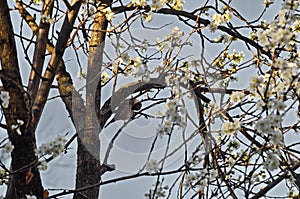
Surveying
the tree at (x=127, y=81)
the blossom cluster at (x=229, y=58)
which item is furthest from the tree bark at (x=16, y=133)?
the blossom cluster at (x=229, y=58)

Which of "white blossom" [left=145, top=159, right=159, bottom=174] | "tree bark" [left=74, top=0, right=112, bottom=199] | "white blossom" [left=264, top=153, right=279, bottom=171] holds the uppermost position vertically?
Answer: "tree bark" [left=74, top=0, right=112, bottom=199]

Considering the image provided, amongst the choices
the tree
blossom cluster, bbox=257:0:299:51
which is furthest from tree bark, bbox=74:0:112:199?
blossom cluster, bbox=257:0:299:51

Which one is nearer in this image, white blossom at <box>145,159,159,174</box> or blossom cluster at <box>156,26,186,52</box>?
white blossom at <box>145,159,159,174</box>

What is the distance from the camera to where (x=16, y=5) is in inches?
Result: 109

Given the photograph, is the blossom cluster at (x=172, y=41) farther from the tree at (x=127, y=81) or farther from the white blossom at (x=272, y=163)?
the white blossom at (x=272, y=163)

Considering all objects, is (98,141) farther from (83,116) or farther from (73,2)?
(73,2)

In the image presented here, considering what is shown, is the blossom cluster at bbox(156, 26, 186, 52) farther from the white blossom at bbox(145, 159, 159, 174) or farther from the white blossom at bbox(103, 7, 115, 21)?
the white blossom at bbox(145, 159, 159, 174)

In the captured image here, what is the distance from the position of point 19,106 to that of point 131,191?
37.5 inches

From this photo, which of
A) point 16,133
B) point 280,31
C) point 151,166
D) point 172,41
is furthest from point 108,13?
point 280,31

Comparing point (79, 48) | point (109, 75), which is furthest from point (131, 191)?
point (79, 48)

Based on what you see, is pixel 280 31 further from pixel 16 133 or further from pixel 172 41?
pixel 172 41

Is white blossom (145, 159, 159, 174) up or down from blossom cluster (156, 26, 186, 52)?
down

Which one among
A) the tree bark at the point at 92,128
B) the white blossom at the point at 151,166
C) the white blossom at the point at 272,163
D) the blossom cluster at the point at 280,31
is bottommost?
the white blossom at the point at 272,163

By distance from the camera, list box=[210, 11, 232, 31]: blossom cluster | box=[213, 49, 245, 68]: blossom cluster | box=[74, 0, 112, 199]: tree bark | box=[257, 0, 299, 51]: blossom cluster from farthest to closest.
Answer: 1. box=[213, 49, 245, 68]: blossom cluster
2. box=[74, 0, 112, 199]: tree bark
3. box=[210, 11, 232, 31]: blossom cluster
4. box=[257, 0, 299, 51]: blossom cluster
